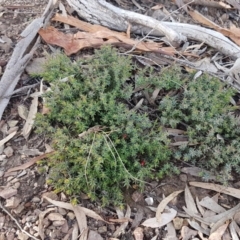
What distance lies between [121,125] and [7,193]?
0.73m

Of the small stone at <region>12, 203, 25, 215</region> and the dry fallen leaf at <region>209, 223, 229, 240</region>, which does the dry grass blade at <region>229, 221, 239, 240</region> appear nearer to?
Answer: the dry fallen leaf at <region>209, 223, 229, 240</region>

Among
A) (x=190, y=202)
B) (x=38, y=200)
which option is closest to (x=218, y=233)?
(x=190, y=202)

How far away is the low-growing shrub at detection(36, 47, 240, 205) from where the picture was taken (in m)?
2.48

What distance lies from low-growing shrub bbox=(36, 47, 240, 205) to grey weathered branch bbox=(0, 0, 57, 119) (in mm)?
253

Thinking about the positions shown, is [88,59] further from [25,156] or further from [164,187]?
[164,187]

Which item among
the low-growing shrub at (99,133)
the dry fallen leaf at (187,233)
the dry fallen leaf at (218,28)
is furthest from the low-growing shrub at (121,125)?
the dry fallen leaf at (218,28)

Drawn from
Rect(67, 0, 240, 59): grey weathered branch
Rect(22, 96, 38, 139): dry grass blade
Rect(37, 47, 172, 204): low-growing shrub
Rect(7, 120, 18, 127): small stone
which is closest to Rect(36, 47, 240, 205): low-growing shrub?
Rect(37, 47, 172, 204): low-growing shrub

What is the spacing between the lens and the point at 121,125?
8.41ft

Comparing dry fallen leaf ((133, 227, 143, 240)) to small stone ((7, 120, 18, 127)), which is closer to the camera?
dry fallen leaf ((133, 227, 143, 240))

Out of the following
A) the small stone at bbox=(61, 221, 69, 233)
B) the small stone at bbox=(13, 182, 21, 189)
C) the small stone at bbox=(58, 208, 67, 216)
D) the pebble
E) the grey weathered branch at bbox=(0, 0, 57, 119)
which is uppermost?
the grey weathered branch at bbox=(0, 0, 57, 119)

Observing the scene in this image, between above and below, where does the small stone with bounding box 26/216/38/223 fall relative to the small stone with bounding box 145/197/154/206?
above

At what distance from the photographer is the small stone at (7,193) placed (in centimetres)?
252

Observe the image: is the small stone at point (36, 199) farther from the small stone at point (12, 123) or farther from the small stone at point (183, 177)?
the small stone at point (183, 177)

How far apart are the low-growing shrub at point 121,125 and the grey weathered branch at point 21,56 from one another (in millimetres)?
253
